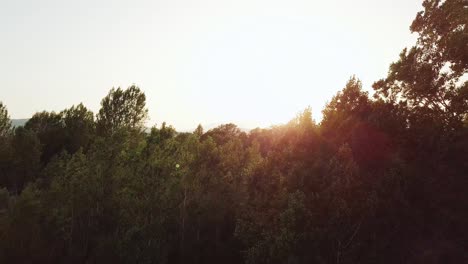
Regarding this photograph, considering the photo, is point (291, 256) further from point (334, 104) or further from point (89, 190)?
point (89, 190)

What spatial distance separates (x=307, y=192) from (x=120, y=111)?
48.5 m

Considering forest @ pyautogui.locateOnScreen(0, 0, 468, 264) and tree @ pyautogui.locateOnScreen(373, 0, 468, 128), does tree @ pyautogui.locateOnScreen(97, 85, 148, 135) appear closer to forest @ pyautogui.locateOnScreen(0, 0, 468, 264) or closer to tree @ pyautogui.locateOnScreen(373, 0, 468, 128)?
forest @ pyautogui.locateOnScreen(0, 0, 468, 264)

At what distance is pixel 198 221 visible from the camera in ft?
116

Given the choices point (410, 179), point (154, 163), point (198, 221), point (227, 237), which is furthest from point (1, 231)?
point (410, 179)

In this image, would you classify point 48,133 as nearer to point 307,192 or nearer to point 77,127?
point 77,127

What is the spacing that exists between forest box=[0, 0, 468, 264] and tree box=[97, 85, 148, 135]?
27.0 m

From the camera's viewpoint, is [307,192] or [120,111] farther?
[120,111]

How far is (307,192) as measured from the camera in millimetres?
21281

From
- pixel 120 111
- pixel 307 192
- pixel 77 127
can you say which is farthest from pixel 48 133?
pixel 307 192

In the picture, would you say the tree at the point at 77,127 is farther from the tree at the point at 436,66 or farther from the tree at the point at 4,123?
the tree at the point at 436,66

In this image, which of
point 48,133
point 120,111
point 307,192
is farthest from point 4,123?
point 307,192

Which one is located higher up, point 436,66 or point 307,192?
point 436,66

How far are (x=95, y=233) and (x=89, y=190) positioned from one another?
4.28 meters

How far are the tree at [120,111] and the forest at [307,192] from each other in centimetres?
2699
